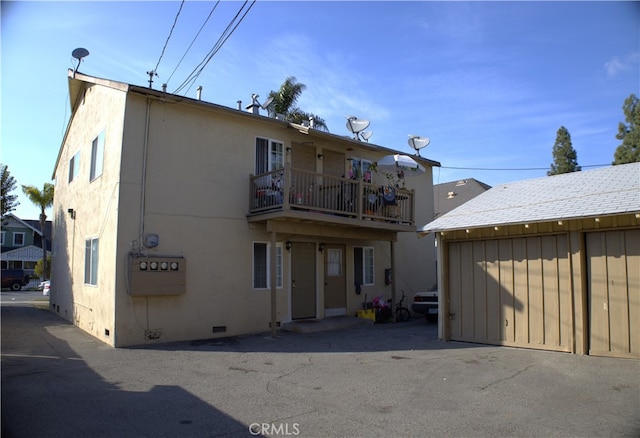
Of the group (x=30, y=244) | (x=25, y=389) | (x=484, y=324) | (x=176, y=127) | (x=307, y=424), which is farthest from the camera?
(x=30, y=244)

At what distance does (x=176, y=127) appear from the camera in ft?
38.5

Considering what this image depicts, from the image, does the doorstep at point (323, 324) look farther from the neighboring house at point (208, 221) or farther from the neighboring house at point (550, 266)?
the neighboring house at point (550, 266)

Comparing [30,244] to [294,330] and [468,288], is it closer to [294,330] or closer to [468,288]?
[294,330]

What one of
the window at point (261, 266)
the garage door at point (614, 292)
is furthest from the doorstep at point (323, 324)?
the garage door at point (614, 292)

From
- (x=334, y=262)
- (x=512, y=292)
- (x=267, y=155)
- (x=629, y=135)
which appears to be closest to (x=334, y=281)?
(x=334, y=262)

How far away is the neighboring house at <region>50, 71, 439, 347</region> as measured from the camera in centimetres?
1095

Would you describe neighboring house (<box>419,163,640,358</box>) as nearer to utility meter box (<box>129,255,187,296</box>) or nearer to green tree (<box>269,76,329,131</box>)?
utility meter box (<box>129,255,187,296</box>)

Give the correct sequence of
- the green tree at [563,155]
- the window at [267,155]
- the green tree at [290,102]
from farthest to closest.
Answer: the green tree at [563,155]
the green tree at [290,102]
the window at [267,155]

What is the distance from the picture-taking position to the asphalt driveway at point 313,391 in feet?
17.1

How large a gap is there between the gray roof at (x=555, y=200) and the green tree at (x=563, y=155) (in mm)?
23223

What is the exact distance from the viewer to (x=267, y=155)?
1346 cm

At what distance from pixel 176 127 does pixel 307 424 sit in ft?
28.2

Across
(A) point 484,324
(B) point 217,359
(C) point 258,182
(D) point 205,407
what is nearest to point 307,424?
(D) point 205,407

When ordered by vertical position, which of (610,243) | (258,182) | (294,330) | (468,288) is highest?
(258,182)
